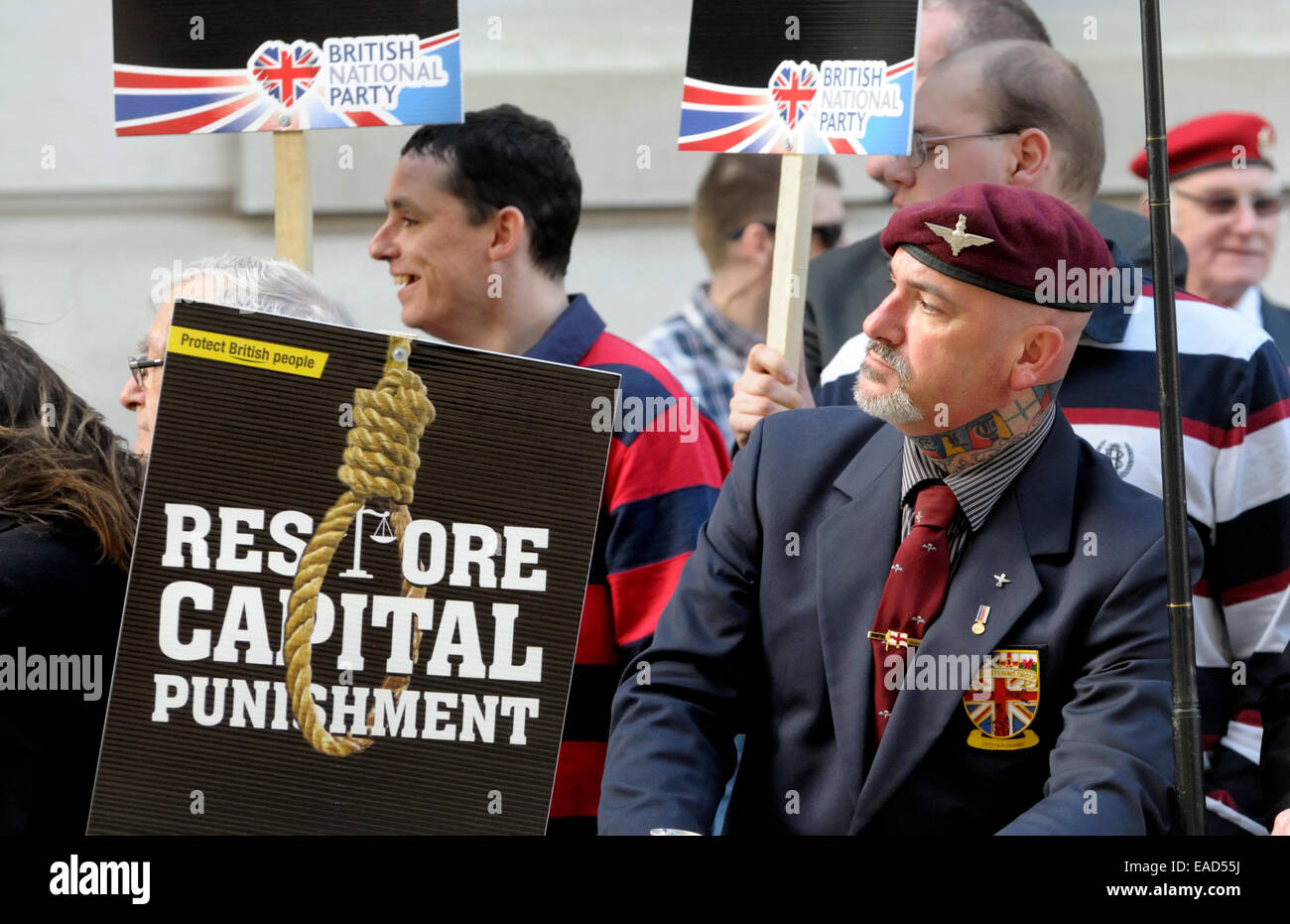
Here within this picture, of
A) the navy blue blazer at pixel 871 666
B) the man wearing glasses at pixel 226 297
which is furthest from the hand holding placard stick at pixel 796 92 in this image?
the man wearing glasses at pixel 226 297

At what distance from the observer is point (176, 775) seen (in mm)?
2408

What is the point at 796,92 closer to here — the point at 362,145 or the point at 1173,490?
the point at 1173,490

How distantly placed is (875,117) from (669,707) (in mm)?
1198

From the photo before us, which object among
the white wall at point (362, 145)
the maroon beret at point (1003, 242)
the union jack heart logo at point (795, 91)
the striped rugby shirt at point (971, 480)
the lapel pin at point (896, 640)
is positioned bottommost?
the lapel pin at point (896, 640)

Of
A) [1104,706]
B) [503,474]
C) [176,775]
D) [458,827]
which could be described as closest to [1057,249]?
[1104,706]

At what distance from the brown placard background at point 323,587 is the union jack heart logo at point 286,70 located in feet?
3.56

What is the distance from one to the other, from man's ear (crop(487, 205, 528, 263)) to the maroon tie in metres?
1.33

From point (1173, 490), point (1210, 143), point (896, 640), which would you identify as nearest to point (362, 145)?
point (1210, 143)

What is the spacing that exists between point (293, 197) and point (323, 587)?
1184mm

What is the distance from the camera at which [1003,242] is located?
2.53 m

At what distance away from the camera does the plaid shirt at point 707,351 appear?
5316 mm

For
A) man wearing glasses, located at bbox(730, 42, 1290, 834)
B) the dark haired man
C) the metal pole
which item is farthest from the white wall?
the metal pole

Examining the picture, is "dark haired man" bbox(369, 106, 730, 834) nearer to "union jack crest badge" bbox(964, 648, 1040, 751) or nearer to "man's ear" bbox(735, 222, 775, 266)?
"union jack crest badge" bbox(964, 648, 1040, 751)

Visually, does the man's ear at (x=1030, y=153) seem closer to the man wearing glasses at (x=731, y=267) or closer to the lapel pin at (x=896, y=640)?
the lapel pin at (x=896, y=640)
